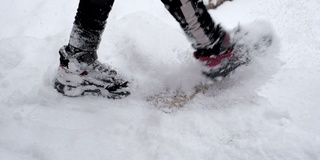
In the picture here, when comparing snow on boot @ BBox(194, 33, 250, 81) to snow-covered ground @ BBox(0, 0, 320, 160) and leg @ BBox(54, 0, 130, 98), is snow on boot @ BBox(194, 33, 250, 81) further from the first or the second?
leg @ BBox(54, 0, 130, 98)

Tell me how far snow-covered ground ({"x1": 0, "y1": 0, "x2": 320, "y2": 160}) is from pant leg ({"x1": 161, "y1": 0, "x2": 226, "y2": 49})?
252 mm

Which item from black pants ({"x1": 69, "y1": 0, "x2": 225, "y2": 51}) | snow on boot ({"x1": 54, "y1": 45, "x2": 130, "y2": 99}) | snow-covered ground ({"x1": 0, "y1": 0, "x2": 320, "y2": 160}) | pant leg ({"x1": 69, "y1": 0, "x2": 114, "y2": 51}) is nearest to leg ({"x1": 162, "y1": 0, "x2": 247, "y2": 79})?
black pants ({"x1": 69, "y1": 0, "x2": 225, "y2": 51})

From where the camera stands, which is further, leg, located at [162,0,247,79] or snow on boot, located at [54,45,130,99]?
snow on boot, located at [54,45,130,99]

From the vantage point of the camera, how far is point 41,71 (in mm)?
1717

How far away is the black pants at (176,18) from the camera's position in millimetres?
1267

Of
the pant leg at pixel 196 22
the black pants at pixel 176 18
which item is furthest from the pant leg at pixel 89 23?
the pant leg at pixel 196 22

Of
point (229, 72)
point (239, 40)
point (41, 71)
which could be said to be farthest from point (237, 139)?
point (41, 71)

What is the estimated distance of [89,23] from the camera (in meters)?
1.34

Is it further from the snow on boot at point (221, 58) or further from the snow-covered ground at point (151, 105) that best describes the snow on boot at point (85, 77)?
the snow on boot at point (221, 58)

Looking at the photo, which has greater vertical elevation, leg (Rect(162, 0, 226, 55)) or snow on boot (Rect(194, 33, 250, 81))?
leg (Rect(162, 0, 226, 55))

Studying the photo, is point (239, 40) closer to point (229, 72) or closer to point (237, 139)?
point (229, 72)

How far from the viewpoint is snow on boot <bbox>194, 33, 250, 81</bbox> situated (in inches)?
55.9

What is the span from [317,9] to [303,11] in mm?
105

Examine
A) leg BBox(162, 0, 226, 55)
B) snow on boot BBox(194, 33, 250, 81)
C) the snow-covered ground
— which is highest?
leg BBox(162, 0, 226, 55)
